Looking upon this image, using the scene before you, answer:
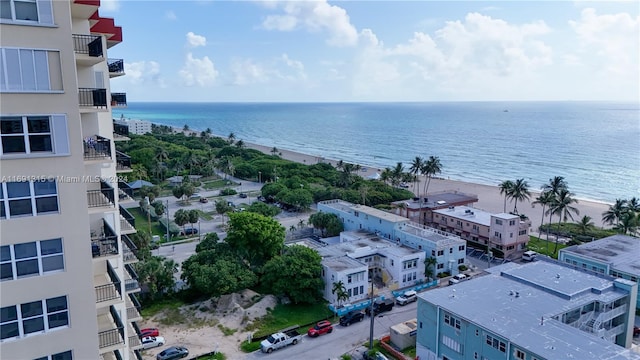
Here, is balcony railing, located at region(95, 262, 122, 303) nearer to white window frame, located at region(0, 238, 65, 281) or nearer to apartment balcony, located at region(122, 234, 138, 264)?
white window frame, located at region(0, 238, 65, 281)

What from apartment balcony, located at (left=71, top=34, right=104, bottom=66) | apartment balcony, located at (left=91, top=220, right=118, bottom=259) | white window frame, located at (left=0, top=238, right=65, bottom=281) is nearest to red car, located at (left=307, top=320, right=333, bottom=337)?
apartment balcony, located at (left=91, top=220, right=118, bottom=259)

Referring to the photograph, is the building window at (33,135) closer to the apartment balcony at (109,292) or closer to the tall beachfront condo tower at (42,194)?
the tall beachfront condo tower at (42,194)

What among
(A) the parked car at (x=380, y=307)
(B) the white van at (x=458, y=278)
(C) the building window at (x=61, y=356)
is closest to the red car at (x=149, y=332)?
(A) the parked car at (x=380, y=307)

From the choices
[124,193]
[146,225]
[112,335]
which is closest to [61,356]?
[112,335]

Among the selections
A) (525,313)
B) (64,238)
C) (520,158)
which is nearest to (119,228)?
(64,238)

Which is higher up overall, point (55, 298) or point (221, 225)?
point (55, 298)

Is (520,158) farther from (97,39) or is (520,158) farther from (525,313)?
(97,39)
